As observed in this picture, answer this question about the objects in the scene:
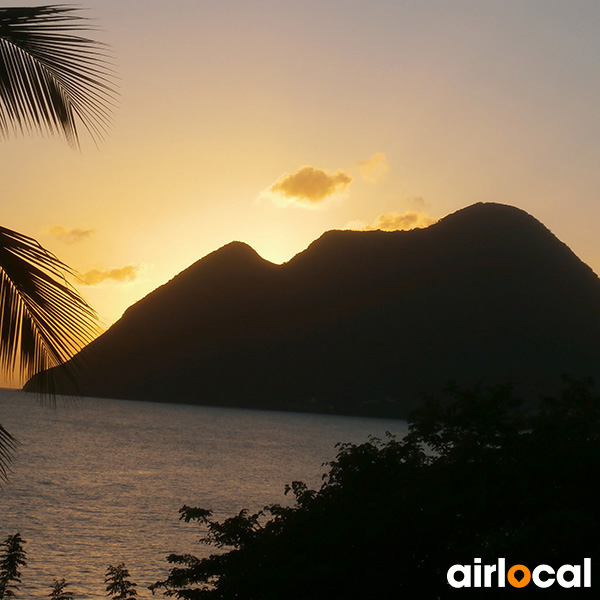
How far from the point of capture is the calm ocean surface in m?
30.0

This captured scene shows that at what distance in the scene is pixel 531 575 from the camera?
24.4ft

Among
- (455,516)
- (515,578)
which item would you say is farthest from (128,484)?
(515,578)

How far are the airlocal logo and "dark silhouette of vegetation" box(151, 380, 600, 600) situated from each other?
77 millimetres

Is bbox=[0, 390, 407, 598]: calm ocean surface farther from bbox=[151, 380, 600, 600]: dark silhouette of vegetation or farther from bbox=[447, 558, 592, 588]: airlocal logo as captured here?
bbox=[447, 558, 592, 588]: airlocal logo

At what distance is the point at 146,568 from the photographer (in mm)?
28906

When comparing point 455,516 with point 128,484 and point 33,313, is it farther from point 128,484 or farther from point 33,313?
point 128,484

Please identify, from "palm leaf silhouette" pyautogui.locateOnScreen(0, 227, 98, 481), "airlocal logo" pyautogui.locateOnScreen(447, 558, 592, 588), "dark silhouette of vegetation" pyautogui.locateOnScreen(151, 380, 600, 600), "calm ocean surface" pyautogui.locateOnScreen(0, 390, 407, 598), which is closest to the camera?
"palm leaf silhouette" pyautogui.locateOnScreen(0, 227, 98, 481)

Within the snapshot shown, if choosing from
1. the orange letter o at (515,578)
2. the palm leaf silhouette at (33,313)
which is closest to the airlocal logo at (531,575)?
the orange letter o at (515,578)

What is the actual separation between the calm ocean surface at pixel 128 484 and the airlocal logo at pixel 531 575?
781cm

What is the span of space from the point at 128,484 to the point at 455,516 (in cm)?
5175

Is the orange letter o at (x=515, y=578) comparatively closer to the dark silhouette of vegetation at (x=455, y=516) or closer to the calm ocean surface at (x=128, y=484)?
the dark silhouette of vegetation at (x=455, y=516)

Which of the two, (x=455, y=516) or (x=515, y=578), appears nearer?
(x=515, y=578)

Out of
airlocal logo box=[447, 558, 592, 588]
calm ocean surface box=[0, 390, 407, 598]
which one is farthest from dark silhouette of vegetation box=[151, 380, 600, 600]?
calm ocean surface box=[0, 390, 407, 598]

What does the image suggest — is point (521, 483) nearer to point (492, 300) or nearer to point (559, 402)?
point (559, 402)
